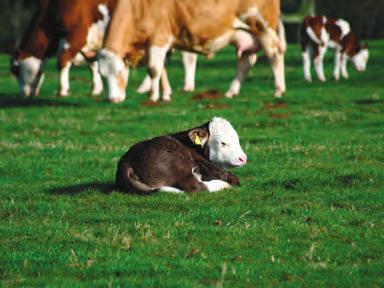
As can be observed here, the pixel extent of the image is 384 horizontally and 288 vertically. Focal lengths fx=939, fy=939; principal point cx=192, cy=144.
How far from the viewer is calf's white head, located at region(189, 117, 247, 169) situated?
33.7 feet

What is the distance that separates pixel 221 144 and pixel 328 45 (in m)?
19.0

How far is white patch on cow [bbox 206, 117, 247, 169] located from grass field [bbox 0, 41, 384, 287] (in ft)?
1.12

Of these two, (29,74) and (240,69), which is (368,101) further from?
(29,74)

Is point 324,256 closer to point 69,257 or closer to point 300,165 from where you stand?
point 69,257

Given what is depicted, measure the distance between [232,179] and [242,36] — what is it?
12789 mm

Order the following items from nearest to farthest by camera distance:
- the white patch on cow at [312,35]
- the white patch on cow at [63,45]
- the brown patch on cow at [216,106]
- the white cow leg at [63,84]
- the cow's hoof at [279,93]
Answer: the brown patch on cow at [216,106]
the cow's hoof at [279,93]
the white patch on cow at [63,45]
the white cow leg at [63,84]
the white patch on cow at [312,35]

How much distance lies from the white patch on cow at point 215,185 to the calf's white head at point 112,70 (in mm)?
11675

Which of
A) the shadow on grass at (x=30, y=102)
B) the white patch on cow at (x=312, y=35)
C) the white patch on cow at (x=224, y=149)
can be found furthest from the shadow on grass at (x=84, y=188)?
the white patch on cow at (x=312, y=35)

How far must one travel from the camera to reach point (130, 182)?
993 cm

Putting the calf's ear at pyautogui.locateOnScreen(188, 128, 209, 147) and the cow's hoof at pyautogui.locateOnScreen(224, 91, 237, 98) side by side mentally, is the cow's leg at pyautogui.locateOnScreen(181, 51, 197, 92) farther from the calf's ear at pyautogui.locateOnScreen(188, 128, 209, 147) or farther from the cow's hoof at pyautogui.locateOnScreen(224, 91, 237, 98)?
the calf's ear at pyautogui.locateOnScreen(188, 128, 209, 147)

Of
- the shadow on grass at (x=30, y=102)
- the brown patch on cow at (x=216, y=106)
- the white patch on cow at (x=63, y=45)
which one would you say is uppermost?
the white patch on cow at (x=63, y=45)

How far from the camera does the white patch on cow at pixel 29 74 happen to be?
24938 millimetres

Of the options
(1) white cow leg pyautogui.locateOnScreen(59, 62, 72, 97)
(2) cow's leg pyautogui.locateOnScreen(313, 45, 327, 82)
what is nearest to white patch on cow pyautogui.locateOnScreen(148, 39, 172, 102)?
(1) white cow leg pyautogui.locateOnScreen(59, 62, 72, 97)

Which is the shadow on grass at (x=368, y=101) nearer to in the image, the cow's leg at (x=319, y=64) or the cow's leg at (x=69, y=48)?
the cow's leg at (x=319, y=64)
